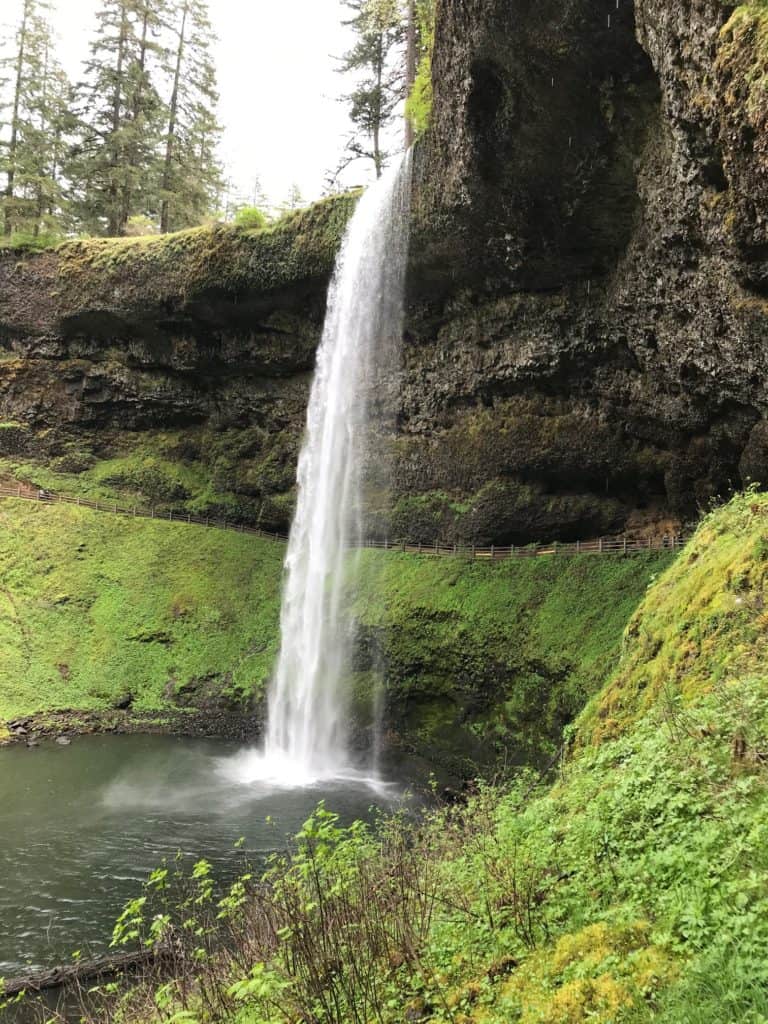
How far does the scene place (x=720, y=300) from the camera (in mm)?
13422

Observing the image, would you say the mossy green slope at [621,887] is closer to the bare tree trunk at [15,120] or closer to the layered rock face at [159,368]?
the layered rock face at [159,368]

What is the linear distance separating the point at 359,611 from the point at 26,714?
1023 centimetres

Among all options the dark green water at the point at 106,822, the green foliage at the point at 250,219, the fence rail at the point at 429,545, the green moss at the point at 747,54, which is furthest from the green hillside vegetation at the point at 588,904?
the green foliage at the point at 250,219

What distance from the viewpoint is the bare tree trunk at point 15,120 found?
97.9 feet

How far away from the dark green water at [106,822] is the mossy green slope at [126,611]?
8.30 ft

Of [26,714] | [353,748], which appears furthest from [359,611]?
[26,714]

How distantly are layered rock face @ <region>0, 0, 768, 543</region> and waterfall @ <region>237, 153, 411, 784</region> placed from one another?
1.01 m

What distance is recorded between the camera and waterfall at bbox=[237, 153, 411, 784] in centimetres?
1856

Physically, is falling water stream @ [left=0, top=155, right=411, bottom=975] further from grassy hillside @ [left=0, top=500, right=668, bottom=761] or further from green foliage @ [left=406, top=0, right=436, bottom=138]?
grassy hillside @ [left=0, top=500, right=668, bottom=761]

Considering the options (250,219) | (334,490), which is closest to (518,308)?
(334,490)

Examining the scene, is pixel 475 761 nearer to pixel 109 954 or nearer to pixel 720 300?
pixel 109 954

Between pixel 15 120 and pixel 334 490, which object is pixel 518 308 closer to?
pixel 334 490

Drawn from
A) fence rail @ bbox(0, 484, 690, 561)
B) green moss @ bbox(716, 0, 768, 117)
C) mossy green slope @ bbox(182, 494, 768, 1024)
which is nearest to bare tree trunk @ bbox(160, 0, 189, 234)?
fence rail @ bbox(0, 484, 690, 561)

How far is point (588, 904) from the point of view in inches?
145
